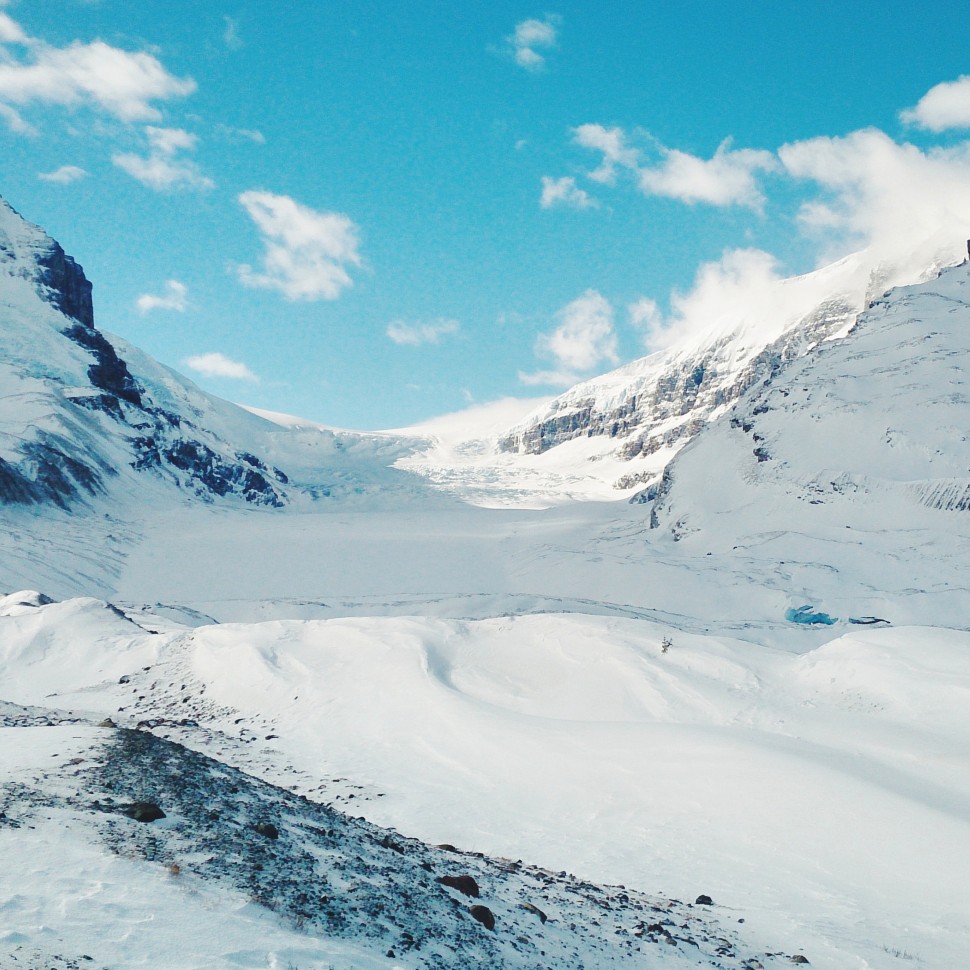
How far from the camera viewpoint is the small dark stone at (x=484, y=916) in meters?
7.62

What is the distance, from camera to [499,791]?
596 inches

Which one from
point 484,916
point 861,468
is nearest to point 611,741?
point 484,916

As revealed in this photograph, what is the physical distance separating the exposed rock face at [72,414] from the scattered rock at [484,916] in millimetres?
116110

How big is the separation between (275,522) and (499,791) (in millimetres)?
112722

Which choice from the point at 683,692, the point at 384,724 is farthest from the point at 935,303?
the point at 384,724

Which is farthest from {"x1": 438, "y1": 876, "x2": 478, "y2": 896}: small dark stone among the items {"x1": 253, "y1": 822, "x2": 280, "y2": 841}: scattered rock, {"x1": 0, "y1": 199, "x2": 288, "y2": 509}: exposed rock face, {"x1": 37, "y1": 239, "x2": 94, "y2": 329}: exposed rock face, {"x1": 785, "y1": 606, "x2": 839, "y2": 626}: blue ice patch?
{"x1": 37, "y1": 239, "x2": 94, "y2": 329}: exposed rock face

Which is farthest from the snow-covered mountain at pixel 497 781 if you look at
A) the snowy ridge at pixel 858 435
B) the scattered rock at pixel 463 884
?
the snowy ridge at pixel 858 435

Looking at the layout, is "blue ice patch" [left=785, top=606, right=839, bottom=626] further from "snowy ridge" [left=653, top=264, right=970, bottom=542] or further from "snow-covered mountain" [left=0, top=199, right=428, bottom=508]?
"snow-covered mountain" [left=0, top=199, right=428, bottom=508]

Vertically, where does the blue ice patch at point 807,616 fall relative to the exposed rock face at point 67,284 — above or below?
below

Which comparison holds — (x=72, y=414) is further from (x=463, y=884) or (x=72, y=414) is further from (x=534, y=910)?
(x=534, y=910)

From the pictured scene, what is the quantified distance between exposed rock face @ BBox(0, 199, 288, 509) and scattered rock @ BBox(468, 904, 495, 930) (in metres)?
116

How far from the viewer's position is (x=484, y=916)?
302 inches

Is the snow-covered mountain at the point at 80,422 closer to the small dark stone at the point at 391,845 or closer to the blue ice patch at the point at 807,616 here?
the blue ice patch at the point at 807,616

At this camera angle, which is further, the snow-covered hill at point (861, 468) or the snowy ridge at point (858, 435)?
the snowy ridge at point (858, 435)
